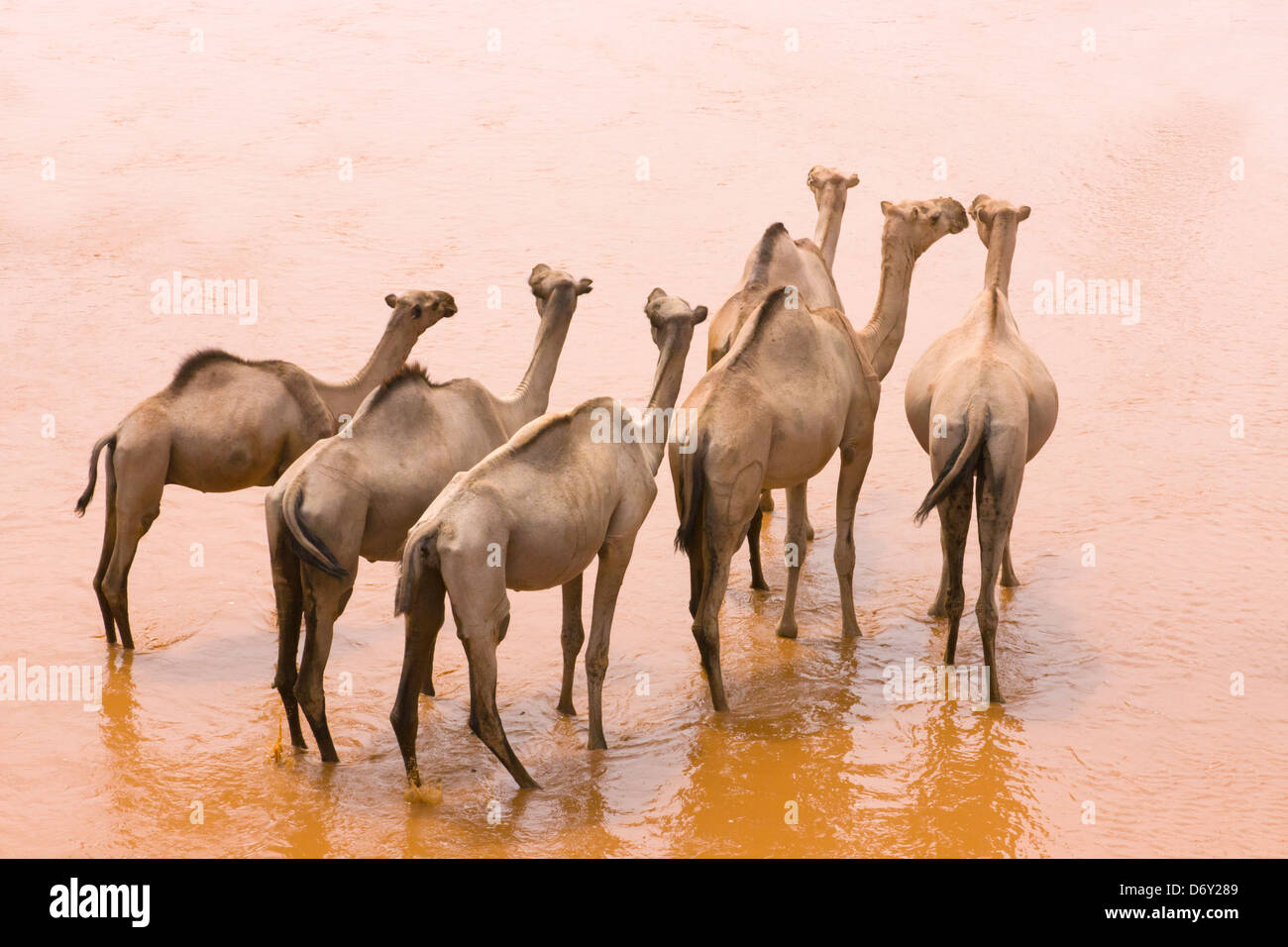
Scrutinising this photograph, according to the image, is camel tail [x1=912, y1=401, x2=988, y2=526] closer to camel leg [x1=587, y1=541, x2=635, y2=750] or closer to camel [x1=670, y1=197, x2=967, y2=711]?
camel [x1=670, y1=197, x2=967, y2=711]

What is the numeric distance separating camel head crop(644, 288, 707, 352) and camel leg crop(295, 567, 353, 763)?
254cm

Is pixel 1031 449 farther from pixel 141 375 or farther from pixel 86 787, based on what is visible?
pixel 141 375

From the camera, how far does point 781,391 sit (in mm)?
10414

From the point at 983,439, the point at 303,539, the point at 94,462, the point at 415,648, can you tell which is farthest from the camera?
the point at 94,462

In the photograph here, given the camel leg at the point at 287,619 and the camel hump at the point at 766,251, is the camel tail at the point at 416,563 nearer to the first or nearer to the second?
the camel leg at the point at 287,619

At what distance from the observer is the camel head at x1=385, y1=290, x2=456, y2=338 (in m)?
10.8

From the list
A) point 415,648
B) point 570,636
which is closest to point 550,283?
point 570,636

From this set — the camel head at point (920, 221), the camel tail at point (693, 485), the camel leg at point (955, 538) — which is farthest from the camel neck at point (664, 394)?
the camel head at point (920, 221)

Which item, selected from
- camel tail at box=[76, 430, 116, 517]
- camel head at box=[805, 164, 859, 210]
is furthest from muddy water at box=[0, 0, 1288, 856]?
camel head at box=[805, 164, 859, 210]

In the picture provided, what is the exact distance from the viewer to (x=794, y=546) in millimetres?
11211

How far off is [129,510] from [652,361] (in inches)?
306

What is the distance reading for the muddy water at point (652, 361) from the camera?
892 cm

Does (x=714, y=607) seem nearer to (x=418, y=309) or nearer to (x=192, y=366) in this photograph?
(x=418, y=309)

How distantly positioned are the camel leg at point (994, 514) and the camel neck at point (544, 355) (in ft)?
9.88
